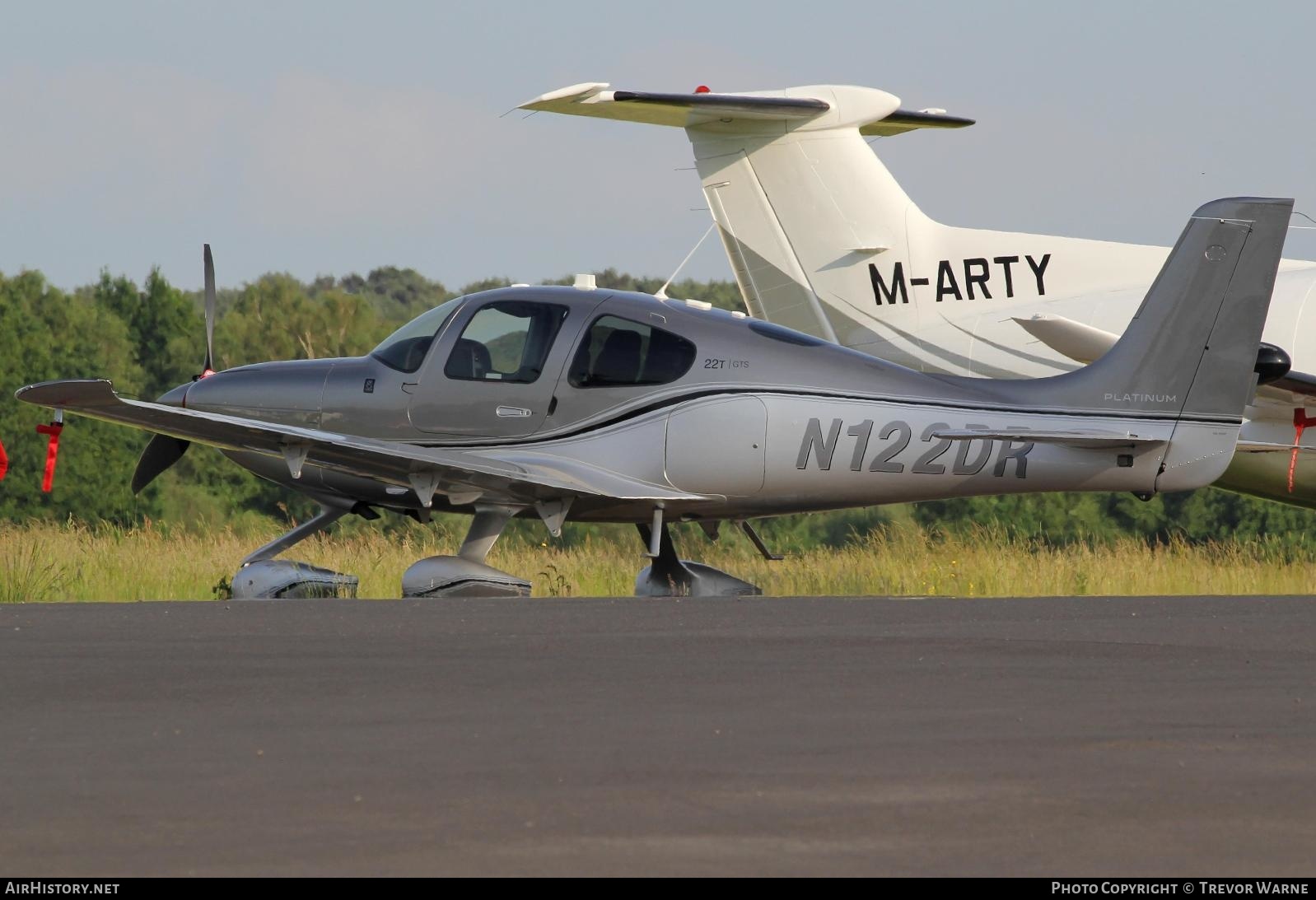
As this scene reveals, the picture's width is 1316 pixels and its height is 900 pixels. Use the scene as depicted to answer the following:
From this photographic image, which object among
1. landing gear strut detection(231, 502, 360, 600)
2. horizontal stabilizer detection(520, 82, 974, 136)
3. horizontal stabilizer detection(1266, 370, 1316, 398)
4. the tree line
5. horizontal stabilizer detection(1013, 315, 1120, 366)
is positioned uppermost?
horizontal stabilizer detection(520, 82, 974, 136)

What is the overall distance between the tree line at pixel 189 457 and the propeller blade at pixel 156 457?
47.9 feet

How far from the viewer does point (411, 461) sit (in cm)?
1400

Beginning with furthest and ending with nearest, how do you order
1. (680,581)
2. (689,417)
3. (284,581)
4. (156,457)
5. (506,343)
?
1. (156,457)
2. (680,581)
3. (506,343)
4. (689,417)
5. (284,581)

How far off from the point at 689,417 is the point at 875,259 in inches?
339

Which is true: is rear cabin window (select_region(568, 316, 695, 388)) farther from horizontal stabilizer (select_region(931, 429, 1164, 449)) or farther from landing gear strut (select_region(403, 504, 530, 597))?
horizontal stabilizer (select_region(931, 429, 1164, 449))

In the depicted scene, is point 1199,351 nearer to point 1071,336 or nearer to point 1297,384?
point 1071,336

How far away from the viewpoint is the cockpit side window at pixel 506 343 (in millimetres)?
14820

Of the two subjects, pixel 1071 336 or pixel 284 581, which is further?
pixel 1071 336

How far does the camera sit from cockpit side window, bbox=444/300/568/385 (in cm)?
1482

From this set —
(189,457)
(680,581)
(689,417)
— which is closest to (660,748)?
(689,417)

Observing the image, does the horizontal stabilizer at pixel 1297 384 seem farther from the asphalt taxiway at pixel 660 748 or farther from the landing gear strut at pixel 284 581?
the landing gear strut at pixel 284 581

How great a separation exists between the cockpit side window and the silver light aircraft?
0.05ft

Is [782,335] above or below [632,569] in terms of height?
above

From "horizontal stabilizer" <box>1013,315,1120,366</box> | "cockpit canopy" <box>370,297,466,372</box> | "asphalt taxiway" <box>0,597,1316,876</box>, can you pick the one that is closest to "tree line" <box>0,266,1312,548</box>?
"horizontal stabilizer" <box>1013,315,1120,366</box>
